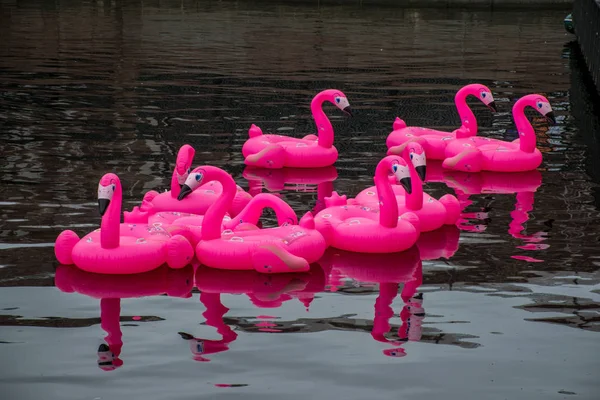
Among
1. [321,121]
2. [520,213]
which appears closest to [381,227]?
[520,213]

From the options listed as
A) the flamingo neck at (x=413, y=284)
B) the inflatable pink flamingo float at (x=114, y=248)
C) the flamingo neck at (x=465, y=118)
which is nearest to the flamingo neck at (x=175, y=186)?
the inflatable pink flamingo float at (x=114, y=248)

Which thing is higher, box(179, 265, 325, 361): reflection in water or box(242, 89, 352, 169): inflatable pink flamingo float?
box(242, 89, 352, 169): inflatable pink flamingo float

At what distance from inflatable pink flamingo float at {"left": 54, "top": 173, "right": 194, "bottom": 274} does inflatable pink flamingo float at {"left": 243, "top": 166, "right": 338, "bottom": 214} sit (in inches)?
159

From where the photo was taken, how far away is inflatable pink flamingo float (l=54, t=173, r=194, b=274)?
1134 cm

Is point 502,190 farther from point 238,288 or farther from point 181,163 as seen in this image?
point 238,288

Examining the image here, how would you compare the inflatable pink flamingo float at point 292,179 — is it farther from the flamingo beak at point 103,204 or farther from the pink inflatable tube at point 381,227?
the flamingo beak at point 103,204

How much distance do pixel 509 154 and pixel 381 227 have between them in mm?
5090

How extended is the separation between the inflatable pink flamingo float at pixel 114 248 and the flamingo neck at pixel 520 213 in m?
4.21

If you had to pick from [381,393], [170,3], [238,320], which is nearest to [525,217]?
[238,320]

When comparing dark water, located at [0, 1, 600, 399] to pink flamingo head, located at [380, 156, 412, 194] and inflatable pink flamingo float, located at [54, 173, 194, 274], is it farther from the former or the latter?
pink flamingo head, located at [380, 156, 412, 194]

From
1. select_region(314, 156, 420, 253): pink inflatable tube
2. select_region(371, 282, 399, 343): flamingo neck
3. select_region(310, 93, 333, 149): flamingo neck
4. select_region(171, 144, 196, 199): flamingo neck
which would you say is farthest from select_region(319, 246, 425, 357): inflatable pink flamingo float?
select_region(310, 93, 333, 149): flamingo neck

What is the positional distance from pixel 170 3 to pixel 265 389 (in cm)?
3947

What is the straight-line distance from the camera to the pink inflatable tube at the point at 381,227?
40.4 ft

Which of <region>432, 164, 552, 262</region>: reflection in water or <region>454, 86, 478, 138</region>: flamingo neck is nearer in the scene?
<region>432, 164, 552, 262</region>: reflection in water
